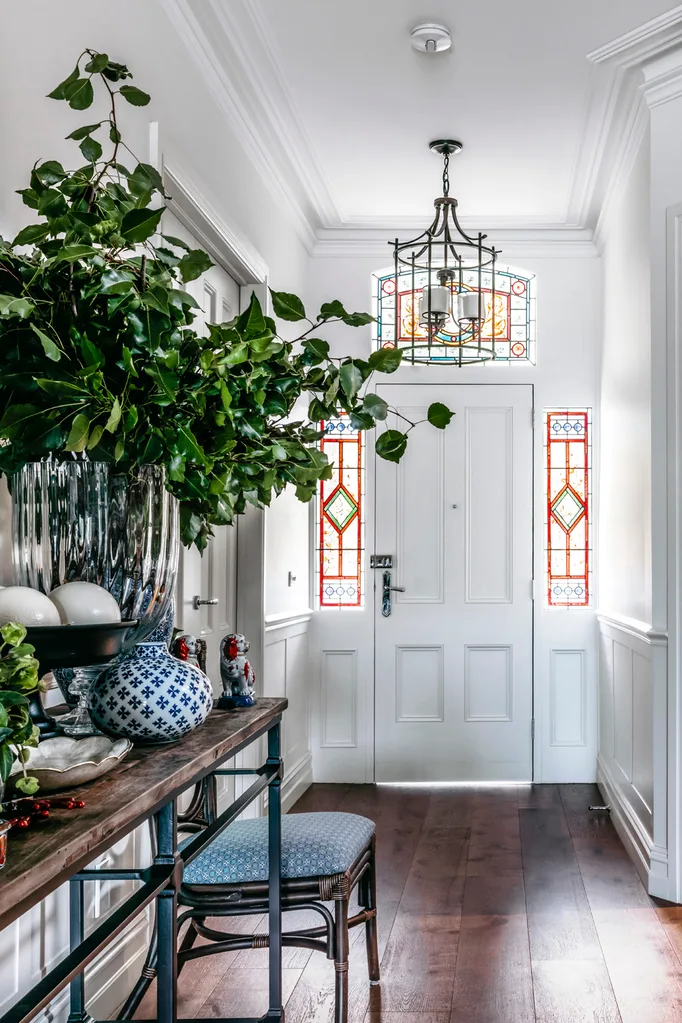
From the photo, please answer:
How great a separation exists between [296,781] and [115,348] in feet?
12.1

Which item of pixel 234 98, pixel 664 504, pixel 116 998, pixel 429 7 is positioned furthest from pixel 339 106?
pixel 116 998

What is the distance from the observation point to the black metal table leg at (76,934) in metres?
2.03

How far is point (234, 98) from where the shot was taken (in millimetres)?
3590

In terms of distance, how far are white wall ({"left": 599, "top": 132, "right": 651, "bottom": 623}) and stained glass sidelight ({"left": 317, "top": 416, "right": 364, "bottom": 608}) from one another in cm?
127

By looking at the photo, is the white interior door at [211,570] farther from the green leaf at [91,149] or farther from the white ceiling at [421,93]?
the green leaf at [91,149]

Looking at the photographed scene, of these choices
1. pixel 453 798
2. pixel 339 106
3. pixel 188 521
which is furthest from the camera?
pixel 453 798

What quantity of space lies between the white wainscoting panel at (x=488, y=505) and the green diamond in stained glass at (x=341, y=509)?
62 centimetres

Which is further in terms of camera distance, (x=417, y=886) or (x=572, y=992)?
(x=417, y=886)

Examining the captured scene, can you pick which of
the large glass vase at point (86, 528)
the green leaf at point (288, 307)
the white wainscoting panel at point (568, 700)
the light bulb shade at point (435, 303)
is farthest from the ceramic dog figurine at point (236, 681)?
the white wainscoting panel at point (568, 700)

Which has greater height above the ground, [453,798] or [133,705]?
[133,705]

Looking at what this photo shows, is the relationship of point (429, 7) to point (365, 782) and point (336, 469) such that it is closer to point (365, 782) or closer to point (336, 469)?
point (336, 469)

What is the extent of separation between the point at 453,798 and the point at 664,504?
2099mm

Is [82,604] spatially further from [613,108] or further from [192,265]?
[613,108]

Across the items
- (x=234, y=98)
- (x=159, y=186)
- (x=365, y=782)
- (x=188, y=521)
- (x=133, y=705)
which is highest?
(x=234, y=98)
